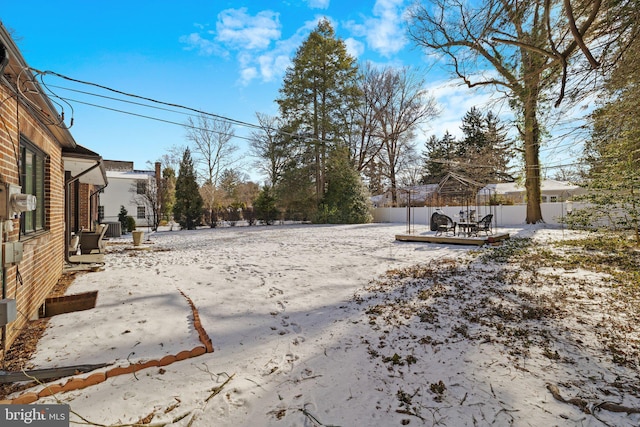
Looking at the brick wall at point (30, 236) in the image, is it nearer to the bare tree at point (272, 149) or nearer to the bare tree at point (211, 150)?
the bare tree at point (272, 149)

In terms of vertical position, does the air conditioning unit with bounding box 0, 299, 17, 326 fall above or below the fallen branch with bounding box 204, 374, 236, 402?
above

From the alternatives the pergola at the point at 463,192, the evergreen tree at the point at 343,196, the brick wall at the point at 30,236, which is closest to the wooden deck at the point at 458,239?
the pergola at the point at 463,192

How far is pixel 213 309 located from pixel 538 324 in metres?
3.83

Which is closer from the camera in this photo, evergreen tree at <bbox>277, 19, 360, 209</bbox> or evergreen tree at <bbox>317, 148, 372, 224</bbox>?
evergreen tree at <bbox>317, 148, 372, 224</bbox>

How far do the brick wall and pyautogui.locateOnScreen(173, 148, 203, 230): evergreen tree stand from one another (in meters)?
14.3

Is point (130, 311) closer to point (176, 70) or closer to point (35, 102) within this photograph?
point (35, 102)

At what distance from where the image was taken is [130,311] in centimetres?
359

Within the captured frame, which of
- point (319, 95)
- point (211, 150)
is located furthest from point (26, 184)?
point (211, 150)

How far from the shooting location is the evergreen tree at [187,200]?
62.5 ft

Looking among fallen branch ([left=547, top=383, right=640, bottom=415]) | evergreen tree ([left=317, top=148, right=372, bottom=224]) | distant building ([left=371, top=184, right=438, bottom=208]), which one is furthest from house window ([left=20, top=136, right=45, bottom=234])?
distant building ([left=371, top=184, right=438, bottom=208])

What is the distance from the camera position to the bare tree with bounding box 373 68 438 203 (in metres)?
24.1

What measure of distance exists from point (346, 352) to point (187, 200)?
734 inches

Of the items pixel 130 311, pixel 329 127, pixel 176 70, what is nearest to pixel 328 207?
pixel 329 127

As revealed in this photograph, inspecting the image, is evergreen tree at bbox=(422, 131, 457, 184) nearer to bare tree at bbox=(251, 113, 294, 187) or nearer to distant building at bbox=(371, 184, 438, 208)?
distant building at bbox=(371, 184, 438, 208)
